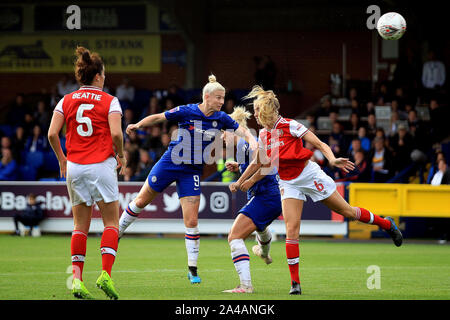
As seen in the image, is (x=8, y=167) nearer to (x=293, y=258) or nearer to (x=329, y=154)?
(x=293, y=258)

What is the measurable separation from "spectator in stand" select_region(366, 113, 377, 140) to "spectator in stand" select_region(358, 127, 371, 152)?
200 mm

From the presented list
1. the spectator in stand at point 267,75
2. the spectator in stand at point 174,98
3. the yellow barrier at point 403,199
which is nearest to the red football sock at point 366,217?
the yellow barrier at point 403,199

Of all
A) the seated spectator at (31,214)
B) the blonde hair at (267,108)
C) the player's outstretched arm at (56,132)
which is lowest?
the seated spectator at (31,214)

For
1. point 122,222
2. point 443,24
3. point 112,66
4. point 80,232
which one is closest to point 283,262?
point 122,222

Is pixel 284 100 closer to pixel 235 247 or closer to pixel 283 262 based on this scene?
pixel 283 262

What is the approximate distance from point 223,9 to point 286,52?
2.51 metres

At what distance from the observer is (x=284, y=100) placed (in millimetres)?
23938

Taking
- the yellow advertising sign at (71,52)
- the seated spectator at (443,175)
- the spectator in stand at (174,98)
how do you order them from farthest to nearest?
the yellow advertising sign at (71,52) < the spectator in stand at (174,98) < the seated spectator at (443,175)

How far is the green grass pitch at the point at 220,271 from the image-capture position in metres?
8.10

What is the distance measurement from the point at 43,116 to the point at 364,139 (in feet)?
30.5

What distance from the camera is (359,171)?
17.5 meters

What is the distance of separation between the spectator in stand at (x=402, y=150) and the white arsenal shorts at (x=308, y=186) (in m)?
9.69

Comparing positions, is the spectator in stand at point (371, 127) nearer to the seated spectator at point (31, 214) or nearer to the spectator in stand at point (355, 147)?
the spectator in stand at point (355, 147)

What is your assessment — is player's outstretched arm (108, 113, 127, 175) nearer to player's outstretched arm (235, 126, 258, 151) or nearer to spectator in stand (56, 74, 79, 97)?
player's outstretched arm (235, 126, 258, 151)
